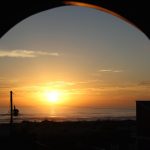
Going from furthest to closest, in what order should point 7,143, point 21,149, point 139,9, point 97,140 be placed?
point 97,140
point 7,143
point 21,149
point 139,9

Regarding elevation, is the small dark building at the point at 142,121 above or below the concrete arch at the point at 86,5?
below

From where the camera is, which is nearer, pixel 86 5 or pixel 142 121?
pixel 86 5

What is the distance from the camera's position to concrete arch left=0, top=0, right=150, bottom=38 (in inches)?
147

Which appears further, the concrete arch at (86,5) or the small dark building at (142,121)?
the small dark building at (142,121)

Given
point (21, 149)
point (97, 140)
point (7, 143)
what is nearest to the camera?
point (21, 149)

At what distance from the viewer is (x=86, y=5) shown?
3.83m

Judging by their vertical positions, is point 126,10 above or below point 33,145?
above

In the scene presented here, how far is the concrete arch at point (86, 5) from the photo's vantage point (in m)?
3.75

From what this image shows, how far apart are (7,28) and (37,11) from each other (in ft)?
0.95

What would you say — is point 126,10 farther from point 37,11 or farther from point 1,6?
point 1,6

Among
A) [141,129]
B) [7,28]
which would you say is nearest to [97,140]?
[141,129]

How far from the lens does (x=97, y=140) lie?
1264 inches

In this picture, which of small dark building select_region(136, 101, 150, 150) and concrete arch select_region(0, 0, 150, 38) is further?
small dark building select_region(136, 101, 150, 150)

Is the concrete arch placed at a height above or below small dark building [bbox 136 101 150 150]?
above
